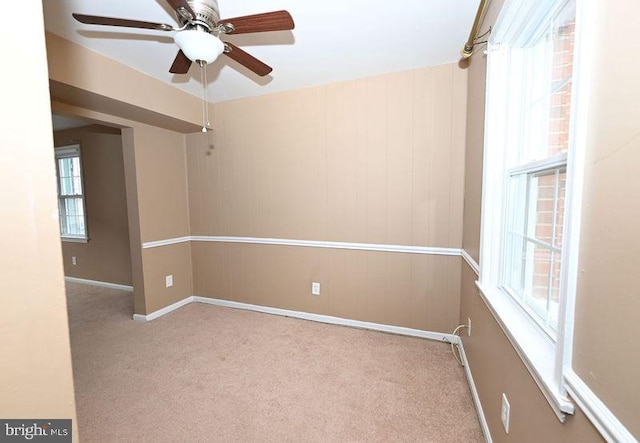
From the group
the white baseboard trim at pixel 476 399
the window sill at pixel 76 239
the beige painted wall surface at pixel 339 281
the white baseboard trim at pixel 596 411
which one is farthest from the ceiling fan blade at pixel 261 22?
the window sill at pixel 76 239

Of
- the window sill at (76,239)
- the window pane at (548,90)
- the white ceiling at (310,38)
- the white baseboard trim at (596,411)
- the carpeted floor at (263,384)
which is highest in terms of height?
the white ceiling at (310,38)

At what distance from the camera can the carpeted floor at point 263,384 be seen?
1.54 metres

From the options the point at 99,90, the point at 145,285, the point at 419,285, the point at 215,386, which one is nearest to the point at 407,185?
the point at 419,285

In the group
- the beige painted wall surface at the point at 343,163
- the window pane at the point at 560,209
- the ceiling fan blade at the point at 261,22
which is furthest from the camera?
the beige painted wall surface at the point at 343,163

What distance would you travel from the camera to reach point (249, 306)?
319 cm

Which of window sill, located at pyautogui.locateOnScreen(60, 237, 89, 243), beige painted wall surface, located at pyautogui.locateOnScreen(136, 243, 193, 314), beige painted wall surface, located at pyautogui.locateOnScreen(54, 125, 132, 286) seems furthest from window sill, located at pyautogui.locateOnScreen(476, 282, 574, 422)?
window sill, located at pyautogui.locateOnScreen(60, 237, 89, 243)

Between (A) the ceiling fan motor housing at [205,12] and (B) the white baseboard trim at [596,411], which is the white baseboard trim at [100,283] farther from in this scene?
(B) the white baseboard trim at [596,411]

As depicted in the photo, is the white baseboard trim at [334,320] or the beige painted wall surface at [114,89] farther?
the white baseboard trim at [334,320]

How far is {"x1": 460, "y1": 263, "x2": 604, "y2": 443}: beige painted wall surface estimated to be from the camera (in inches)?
29.0

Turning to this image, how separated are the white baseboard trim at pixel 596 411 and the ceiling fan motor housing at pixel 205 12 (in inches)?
78.6

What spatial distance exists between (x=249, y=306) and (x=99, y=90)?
2482mm

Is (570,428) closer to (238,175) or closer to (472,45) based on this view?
(472,45)

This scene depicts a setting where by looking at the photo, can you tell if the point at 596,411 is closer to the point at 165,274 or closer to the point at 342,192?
the point at 342,192

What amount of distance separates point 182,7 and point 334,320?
8.77 feet
